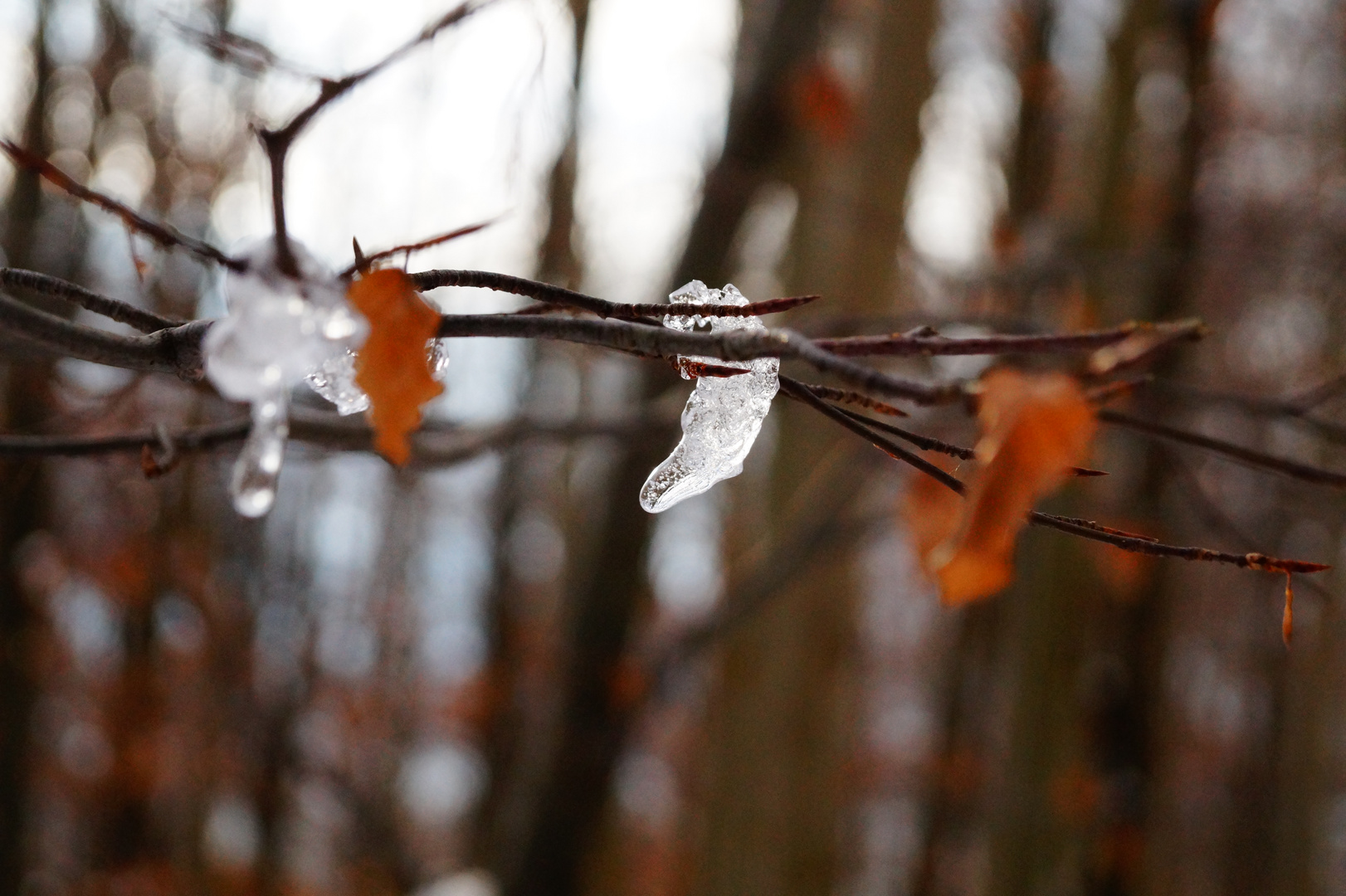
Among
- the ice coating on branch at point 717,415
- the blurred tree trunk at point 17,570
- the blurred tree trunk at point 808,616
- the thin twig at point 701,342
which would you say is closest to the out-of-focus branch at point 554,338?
the thin twig at point 701,342

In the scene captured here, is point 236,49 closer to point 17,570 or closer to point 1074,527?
point 1074,527

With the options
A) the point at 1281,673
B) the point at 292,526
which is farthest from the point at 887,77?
the point at 1281,673

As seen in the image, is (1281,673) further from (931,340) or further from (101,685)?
(101,685)

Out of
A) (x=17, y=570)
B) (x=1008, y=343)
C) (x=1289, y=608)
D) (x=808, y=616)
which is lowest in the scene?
(x=17, y=570)

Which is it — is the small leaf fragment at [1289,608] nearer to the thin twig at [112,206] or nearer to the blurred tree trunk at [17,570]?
the thin twig at [112,206]

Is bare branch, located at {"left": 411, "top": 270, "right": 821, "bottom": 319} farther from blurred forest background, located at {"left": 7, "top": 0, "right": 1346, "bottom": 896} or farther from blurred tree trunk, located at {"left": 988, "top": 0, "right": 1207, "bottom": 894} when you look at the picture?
blurred tree trunk, located at {"left": 988, "top": 0, "right": 1207, "bottom": 894}

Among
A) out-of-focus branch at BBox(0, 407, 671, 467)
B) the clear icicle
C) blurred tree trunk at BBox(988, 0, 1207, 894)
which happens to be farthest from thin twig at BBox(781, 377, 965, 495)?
blurred tree trunk at BBox(988, 0, 1207, 894)

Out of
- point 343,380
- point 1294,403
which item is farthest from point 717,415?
point 1294,403
